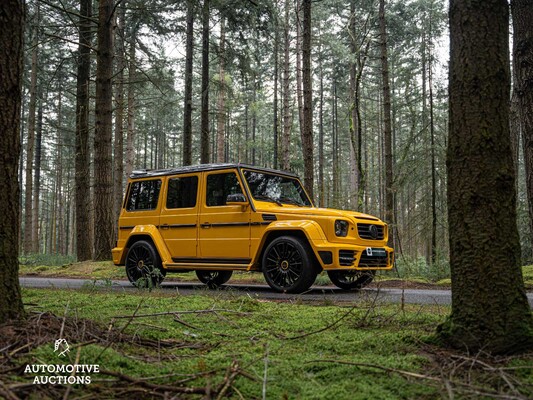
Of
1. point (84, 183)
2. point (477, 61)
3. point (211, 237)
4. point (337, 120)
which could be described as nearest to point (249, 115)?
point (337, 120)

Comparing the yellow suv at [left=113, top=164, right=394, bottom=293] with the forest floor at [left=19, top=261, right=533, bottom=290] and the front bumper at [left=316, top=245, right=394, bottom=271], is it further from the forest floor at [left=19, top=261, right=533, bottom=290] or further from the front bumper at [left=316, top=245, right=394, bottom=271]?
the forest floor at [left=19, top=261, right=533, bottom=290]

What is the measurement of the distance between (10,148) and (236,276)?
945cm

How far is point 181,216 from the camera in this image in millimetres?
9062

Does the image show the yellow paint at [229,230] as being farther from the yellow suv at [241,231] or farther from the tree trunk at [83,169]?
the tree trunk at [83,169]

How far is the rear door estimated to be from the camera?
29.2ft

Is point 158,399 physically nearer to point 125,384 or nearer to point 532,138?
point 125,384

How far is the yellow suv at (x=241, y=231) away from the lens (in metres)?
7.60

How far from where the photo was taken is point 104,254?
45.2ft

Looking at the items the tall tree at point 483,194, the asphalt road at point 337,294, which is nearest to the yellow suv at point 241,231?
the asphalt road at point 337,294

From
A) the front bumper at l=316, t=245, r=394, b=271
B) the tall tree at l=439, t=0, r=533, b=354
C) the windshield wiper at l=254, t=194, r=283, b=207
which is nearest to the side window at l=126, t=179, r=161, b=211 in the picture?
Answer: the windshield wiper at l=254, t=194, r=283, b=207

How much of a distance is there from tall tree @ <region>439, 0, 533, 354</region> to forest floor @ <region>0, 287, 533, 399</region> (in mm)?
217

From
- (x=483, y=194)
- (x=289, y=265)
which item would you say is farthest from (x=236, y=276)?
(x=483, y=194)

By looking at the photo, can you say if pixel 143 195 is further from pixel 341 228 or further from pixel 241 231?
pixel 341 228

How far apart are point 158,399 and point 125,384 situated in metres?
0.24
